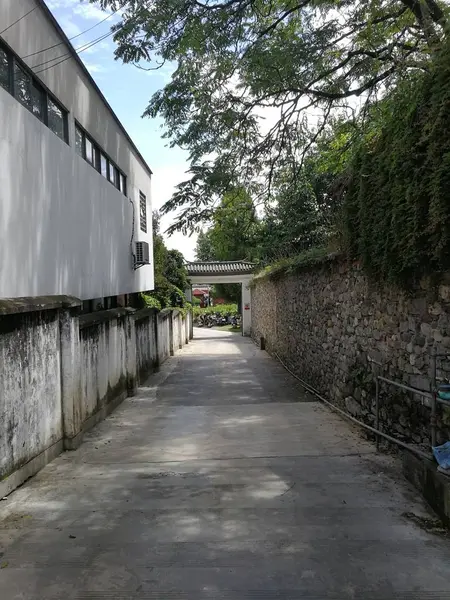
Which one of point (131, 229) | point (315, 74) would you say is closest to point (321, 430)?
point (315, 74)

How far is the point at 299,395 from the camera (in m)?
10.4

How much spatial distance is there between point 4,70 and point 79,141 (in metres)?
3.21

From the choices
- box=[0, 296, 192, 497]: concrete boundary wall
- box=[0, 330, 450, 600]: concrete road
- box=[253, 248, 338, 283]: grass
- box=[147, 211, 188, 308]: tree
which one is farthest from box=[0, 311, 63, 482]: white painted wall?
box=[147, 211, 188, 308]: tree

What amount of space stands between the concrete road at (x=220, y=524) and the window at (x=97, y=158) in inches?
210

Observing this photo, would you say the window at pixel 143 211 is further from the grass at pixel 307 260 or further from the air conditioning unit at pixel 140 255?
the grass at pixel 307 260

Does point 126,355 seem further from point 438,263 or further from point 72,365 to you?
point 438,263

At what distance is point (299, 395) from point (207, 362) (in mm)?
7218

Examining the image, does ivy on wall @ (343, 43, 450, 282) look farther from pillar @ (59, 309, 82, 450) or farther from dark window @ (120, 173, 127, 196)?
dark window @ (120, 173, 127, 196)

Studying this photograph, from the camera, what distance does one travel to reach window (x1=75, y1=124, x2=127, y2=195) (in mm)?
8945

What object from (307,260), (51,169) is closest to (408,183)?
(51,169)

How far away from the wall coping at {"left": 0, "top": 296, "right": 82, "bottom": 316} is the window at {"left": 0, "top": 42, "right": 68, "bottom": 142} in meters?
2.50

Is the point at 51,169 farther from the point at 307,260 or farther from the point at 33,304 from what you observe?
the point at 307,260

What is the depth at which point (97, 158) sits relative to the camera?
10328 millimetres

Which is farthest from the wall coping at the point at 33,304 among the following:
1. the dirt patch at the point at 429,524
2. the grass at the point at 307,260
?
the grass at the point at 307,260
